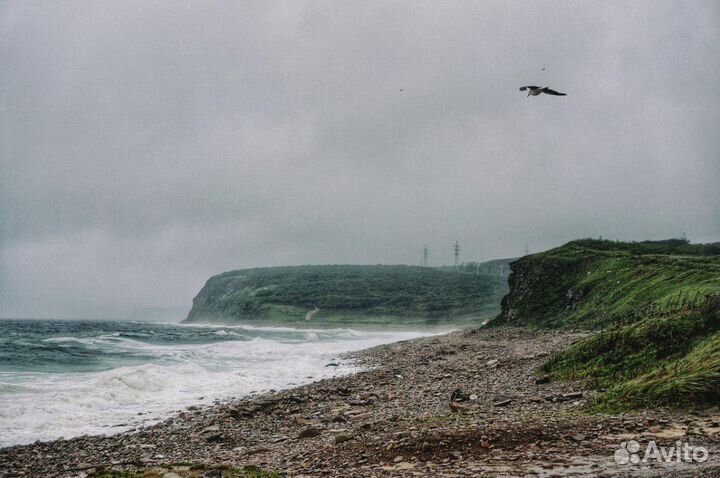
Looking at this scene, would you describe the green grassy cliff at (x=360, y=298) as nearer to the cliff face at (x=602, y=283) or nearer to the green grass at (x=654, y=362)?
the cliff face at (x=602, y=283)

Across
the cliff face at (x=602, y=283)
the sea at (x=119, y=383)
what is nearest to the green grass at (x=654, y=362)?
the cliff face at (x=602, y=283)

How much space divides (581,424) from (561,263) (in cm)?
3947

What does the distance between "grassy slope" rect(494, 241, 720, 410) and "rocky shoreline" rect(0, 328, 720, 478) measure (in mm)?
955

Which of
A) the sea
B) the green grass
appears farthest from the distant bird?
the sea

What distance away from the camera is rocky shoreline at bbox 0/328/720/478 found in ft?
26.5

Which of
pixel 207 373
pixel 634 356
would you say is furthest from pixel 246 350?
pixel 634 356

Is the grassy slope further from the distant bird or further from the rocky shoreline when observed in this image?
the distant bird

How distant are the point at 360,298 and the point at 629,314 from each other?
393 feet

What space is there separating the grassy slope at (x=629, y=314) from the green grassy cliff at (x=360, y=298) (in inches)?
2193

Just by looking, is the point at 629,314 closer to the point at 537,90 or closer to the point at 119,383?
the point at 537,90

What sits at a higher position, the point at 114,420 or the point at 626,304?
the point at 626,304

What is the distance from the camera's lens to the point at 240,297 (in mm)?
165000

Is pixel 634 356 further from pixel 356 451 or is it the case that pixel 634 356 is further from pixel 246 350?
pixel 246 350

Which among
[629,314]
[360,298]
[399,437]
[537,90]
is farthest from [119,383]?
[360,298]
